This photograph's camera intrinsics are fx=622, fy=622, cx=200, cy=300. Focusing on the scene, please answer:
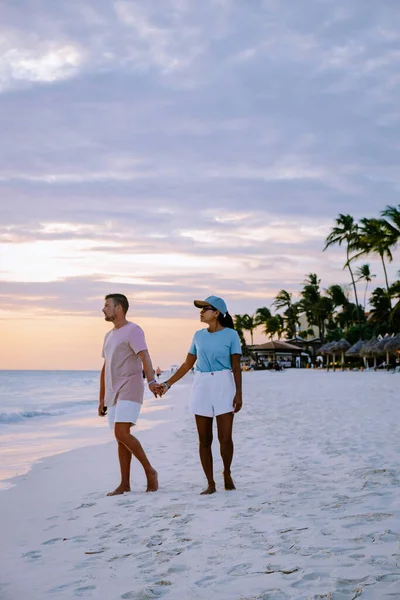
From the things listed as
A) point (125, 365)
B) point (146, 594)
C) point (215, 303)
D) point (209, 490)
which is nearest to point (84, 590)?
point (146, 594)

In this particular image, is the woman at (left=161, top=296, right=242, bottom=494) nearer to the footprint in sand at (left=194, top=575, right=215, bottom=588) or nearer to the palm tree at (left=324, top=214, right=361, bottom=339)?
the footprint in sand at (left=194, top=575, right=215, bottom=588)

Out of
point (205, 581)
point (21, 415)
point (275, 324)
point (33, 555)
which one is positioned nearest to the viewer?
point (205, 581)

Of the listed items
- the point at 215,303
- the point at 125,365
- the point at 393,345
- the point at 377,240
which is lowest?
the point at 393,345

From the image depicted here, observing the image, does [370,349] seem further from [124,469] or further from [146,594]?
[146,594]

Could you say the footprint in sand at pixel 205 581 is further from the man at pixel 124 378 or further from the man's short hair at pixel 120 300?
the man's short hair at pixel 120 300

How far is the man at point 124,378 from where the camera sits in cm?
503

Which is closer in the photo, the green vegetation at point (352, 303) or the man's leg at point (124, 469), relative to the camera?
the man's leg at point (124, 469)

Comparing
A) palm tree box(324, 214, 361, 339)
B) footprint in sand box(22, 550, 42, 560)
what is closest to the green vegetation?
palm tree box(324, 214, 361, 339)

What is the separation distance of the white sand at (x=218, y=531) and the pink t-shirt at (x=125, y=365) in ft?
2.71

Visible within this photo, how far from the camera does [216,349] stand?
194 inches

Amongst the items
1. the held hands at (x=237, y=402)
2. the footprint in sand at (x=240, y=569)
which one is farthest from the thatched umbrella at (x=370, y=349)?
the footprint in sand at (x=240, y=569)

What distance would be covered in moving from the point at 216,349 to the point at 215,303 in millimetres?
376

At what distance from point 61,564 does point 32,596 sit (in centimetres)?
48

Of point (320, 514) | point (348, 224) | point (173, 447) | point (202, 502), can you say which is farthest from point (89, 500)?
point (348, 224)
